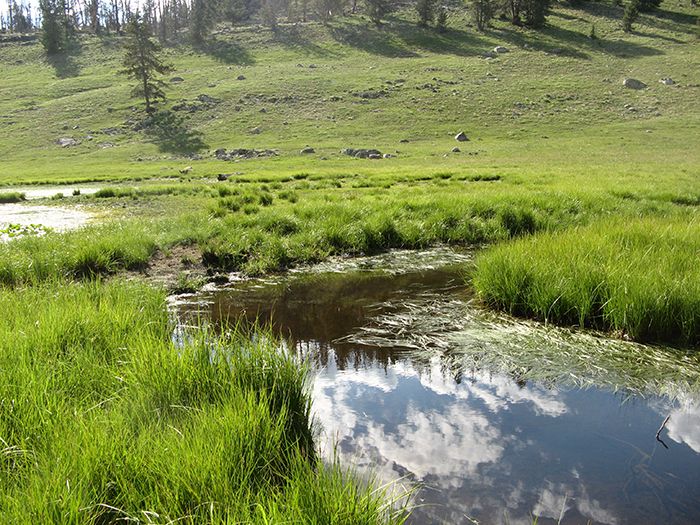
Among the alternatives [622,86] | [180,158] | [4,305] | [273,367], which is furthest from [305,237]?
[622,86]

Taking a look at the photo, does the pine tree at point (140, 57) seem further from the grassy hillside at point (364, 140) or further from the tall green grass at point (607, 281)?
the tall green grass at point (607, 281)

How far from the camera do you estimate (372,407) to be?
5469 millimetres

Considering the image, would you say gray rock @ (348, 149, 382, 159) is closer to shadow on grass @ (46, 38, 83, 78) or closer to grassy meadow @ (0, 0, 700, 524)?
grassy meadow @ (0, 0, 700, 524)

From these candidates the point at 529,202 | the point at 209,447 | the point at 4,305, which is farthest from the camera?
the point at 529,202

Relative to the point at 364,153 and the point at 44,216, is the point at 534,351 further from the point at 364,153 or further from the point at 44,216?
the point at 364,153

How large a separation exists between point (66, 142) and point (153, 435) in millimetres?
69724

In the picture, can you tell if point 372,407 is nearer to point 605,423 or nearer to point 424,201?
point 605,423

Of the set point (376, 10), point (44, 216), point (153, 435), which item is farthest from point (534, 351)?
point (376, 10)

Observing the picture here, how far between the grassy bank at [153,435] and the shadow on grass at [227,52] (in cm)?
9752

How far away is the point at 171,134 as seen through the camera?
63594mm

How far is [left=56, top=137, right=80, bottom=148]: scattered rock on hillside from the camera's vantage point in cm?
6262

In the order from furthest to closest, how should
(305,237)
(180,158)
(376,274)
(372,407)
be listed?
(180,158)
(305,237)
(376,274)
(372,407)

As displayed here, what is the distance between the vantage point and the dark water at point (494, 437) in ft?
13.0

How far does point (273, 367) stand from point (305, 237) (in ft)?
27.6
